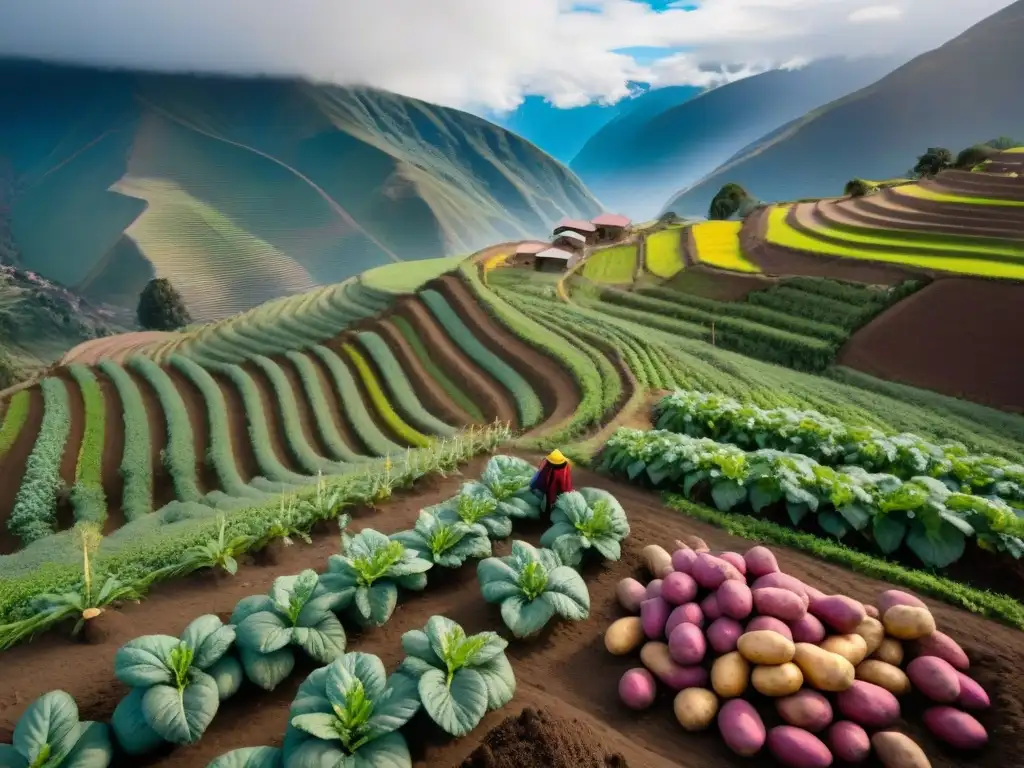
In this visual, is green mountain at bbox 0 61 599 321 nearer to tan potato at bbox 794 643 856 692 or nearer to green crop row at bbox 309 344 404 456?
green crop row at bbox 309 344 404 456

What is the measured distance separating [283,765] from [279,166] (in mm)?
149843

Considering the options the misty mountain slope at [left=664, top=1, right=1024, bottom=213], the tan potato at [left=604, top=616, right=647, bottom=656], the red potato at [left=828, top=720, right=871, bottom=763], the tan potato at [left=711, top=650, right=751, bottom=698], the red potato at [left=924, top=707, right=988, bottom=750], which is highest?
the misty mountain slope at [left=664, top=1, right=1024, bottom=213]

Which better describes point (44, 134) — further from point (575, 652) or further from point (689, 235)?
point (575, 652)

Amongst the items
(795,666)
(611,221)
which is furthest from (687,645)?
(611,221)

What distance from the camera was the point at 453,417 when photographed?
62.3ft

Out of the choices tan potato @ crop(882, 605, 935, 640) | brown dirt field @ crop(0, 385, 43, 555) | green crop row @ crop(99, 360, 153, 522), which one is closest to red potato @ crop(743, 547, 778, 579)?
tan potato @ crop(882, 605, 935, 640)

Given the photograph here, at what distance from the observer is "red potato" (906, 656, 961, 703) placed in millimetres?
4441

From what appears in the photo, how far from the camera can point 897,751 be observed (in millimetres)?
3979

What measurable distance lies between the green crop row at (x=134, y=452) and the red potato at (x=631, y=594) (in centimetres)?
1411

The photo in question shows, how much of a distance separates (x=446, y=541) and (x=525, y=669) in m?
1.67

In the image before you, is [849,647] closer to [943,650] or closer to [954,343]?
[943,650]

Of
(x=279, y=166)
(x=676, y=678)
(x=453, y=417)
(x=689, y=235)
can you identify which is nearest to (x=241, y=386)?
(x=453, y=417)

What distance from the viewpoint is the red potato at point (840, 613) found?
4.82 m

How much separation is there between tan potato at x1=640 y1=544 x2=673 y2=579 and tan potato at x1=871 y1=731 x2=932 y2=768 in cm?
217
